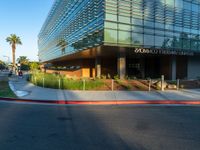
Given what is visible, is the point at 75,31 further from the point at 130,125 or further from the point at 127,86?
the point at 130,125

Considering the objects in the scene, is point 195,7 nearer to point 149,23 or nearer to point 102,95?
point 149,23

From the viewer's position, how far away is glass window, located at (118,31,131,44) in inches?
1237

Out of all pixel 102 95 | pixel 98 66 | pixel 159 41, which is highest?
pixel 159 41

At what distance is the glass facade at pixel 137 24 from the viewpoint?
30719 millimetres

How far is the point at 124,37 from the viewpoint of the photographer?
31.9m

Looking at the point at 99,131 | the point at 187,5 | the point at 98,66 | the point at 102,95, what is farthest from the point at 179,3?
the point at 99,131

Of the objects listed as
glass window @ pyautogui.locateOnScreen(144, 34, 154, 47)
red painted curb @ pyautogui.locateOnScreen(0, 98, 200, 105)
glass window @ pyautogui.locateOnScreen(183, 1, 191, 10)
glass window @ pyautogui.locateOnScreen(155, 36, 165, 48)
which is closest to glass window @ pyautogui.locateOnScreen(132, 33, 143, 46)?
glass window @ pyautogui.locateOnScreen(144, 34, 154, 47)

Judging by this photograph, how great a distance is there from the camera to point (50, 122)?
32.9 ft

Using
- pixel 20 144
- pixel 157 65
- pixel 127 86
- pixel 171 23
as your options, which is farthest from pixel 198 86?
pixel 20 144

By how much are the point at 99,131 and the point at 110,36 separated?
74.4 feet

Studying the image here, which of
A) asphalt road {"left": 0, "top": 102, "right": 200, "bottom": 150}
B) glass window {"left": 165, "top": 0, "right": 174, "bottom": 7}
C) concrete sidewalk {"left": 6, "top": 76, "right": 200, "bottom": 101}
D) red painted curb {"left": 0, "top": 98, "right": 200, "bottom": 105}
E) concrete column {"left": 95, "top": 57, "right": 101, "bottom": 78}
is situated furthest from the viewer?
concrete column {"left": 95, "top": 57, "right": 101, "bottom": 78}

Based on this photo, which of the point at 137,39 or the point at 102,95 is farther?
the point at 137,39

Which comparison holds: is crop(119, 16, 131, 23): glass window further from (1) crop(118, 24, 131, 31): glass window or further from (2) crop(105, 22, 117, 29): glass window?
(2) crop(105, 22, 117, 29): glass window

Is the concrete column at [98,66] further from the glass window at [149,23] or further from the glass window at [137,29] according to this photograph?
the glass window at [149,23]
